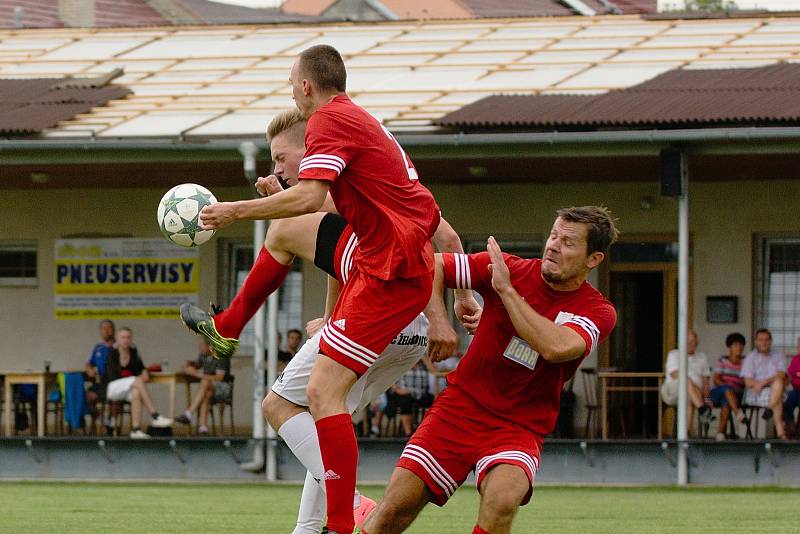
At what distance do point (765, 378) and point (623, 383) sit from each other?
3.09m

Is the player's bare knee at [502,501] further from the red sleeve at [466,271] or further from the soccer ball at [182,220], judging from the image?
the soccer ball at [182,220]

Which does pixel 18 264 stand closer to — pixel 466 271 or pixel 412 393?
pixel 412 393

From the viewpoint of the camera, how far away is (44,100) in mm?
17828

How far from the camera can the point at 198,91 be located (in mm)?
18625

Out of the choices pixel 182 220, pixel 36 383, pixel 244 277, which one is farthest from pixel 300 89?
pixel 244 277

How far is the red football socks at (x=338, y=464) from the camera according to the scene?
6441 mm

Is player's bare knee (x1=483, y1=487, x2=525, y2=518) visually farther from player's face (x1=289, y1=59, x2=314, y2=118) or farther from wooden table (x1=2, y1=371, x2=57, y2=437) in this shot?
wooden table (x1=2, y1=371, x2=57, y2=437)

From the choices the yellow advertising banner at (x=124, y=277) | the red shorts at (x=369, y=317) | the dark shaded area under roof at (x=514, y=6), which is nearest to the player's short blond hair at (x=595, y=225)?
the red shorts at (x=369, y=317)

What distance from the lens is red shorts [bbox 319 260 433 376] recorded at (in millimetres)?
6504

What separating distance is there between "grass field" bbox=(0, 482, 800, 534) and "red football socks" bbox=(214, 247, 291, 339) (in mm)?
2487

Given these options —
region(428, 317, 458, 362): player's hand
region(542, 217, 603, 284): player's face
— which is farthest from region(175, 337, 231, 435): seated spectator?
region(542, 217, 603, 284): player's face

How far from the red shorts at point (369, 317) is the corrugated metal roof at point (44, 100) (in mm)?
10734

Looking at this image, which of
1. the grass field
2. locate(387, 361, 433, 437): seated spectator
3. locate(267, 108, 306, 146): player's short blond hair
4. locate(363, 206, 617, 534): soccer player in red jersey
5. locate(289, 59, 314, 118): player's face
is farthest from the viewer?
locate(387, 361, 433, 437): seated spectator

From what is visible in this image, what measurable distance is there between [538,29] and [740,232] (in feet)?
12.8
